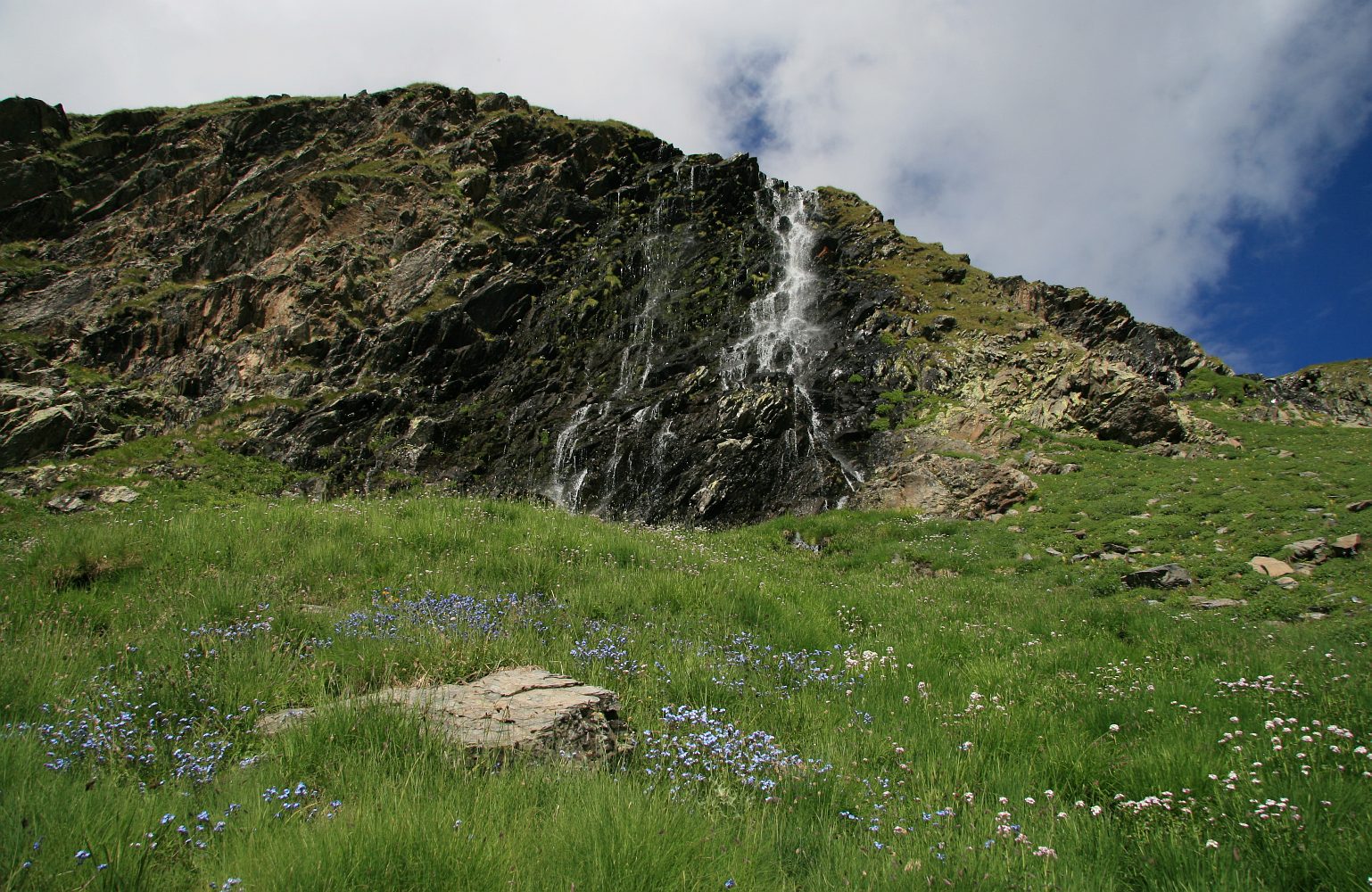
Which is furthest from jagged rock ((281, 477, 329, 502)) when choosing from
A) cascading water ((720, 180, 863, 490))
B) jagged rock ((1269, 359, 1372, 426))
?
jagged rock ((1269, 359, 1372, 426))

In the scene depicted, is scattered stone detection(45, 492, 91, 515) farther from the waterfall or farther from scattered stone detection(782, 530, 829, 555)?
scattered stone detection(782, 530, 829, 555)

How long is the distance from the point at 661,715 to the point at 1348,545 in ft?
41.6

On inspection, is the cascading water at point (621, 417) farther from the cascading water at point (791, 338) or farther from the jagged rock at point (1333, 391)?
the jagged rock at point (1333, 391)

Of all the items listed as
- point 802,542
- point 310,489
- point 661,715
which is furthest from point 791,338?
point 661,715

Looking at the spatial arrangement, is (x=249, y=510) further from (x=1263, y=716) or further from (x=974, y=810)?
(x=1263, y=716)

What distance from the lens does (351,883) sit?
199 cm

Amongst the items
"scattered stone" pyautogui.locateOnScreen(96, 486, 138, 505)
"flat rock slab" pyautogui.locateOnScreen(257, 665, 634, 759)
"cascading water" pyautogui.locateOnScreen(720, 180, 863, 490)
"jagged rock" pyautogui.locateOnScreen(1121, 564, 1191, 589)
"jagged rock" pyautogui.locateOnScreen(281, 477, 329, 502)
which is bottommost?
"scattered stone" pyautogui.locateOnScreen(96, 486, 138, 505)

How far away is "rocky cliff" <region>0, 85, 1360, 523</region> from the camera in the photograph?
23.2 meters

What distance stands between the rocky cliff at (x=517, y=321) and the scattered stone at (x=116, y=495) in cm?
562

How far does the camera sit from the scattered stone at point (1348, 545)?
1019 cm

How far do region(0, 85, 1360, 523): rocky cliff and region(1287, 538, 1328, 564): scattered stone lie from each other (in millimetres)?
7045

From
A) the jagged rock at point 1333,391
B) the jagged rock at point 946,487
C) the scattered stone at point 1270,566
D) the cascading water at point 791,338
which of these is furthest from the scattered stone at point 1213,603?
the jagged rock at point 1333,391

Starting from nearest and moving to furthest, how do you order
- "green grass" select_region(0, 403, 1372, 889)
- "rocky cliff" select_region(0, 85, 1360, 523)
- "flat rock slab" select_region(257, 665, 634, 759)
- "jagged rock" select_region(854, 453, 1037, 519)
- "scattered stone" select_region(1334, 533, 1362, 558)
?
"green grass" select_region(0, 403, 1372, 889), "flat rock slab" select_region(257, 665, 634, 759), "scattered stone" select_region(1334, 533, 1362, 558), "jagged rock" select_region(854, 453, 1037, 519), "rocky cliff" select_region(0, 85, 1360, 523)

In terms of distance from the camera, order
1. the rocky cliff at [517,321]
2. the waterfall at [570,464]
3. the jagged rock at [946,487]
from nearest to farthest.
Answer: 1. the jagged rock at [946,487]
2. the rocky cliff at [517,321]
3. the waterfall at [570,464]
